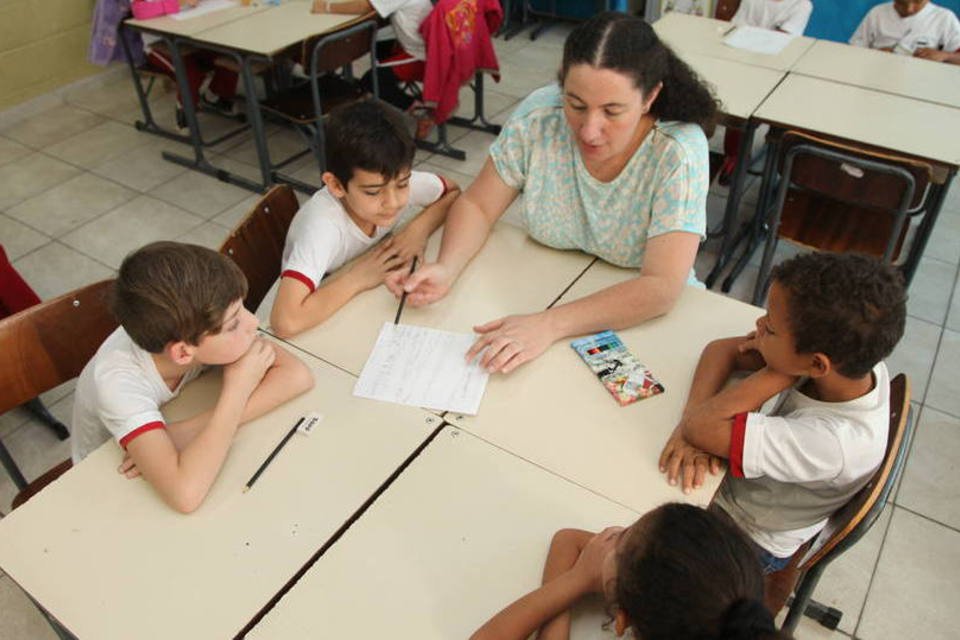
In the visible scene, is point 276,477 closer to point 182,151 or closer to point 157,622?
point 157,622

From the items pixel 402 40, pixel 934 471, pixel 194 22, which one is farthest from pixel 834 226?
pixel 194 22

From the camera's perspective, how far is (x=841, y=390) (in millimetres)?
1098

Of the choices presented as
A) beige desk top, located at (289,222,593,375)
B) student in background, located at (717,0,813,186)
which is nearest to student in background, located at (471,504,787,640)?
beige desk top, located at (289,222,593,375)

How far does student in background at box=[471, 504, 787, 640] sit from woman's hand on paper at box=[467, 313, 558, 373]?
0.48 meters

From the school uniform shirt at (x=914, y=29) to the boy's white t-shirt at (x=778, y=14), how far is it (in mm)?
351

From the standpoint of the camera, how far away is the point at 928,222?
2.34 m

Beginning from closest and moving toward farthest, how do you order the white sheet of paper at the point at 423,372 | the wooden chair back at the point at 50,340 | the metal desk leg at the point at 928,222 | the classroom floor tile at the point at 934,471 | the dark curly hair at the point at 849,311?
the dark curly hair at the point at 849,311, the white sheet of paper at the point at 423,372, the wooden chair back at the point at 50,340, the classroom floor tile at the point at 934,471, the metal desk leg at the point at 928,222

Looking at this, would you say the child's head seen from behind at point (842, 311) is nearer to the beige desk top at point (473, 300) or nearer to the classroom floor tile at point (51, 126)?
the beige desk top at point (473, 300)

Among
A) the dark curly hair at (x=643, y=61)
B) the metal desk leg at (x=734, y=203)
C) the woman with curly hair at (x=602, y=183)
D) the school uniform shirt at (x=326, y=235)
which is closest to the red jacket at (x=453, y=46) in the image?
the metal desk leg at (x=734, y=203)

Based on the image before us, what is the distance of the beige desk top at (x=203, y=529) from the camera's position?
95 cm

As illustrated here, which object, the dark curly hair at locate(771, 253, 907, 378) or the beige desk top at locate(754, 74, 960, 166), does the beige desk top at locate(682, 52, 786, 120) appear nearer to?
the beige desk top at locate(754, 74, 960, 166)

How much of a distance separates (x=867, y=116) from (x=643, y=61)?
5.21 feet

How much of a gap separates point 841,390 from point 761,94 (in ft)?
6.17

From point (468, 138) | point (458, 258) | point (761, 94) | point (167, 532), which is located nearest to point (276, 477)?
point (167, 532)
